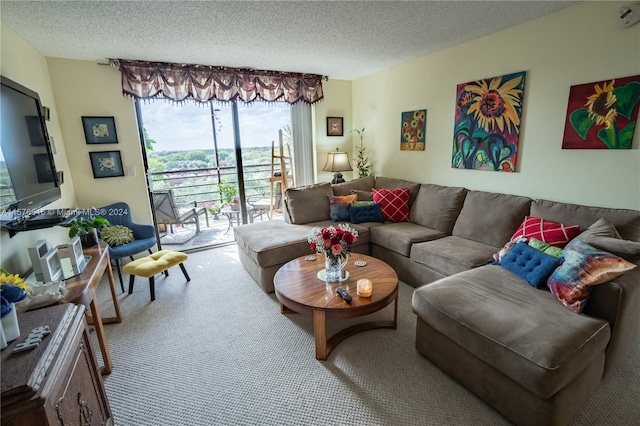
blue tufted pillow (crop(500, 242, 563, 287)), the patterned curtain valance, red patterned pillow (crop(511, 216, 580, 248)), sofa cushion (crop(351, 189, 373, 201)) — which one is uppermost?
the patterned curtain valance

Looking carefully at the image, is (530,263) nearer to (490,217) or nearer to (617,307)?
(617,307)

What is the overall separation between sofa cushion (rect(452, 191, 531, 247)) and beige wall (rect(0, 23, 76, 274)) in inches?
139

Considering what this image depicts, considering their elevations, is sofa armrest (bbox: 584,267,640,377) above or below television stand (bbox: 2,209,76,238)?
below

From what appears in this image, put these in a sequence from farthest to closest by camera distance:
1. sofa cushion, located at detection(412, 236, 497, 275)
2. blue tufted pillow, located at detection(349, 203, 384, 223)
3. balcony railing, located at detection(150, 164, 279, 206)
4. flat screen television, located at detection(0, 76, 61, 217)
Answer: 1. balcony railing, located at detection(150, 164, 279, 206)
2. blue tufted pillow, located at detection(349, 203, 384, 223)
3. sofa cushion, located at detection(412, 236, 497, 275)
4. flat screen television, located at detection(0, 76, 61, 217)

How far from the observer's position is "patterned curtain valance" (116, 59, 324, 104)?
330 centimetres

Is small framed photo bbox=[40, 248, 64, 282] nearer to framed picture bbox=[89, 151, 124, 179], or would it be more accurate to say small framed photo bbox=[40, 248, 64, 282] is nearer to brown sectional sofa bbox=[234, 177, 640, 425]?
brown sectional sofa bbox=[234, 177, 640, 425]

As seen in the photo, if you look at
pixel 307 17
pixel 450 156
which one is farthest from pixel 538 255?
pixel 307 17

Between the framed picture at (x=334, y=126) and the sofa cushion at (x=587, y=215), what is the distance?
290 cm

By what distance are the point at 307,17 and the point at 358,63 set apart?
1575 millimetres

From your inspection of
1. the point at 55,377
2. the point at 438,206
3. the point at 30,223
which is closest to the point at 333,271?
the point at 55,377

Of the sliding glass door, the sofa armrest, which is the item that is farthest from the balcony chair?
the sofa armrest

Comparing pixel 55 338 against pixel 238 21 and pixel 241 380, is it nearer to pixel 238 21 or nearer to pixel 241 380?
pixel 241 380

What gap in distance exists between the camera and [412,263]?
9.43ft

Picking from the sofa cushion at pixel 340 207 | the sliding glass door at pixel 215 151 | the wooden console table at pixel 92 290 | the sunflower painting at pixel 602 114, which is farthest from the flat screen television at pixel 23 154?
the sunflower painting at pixel 602 114
